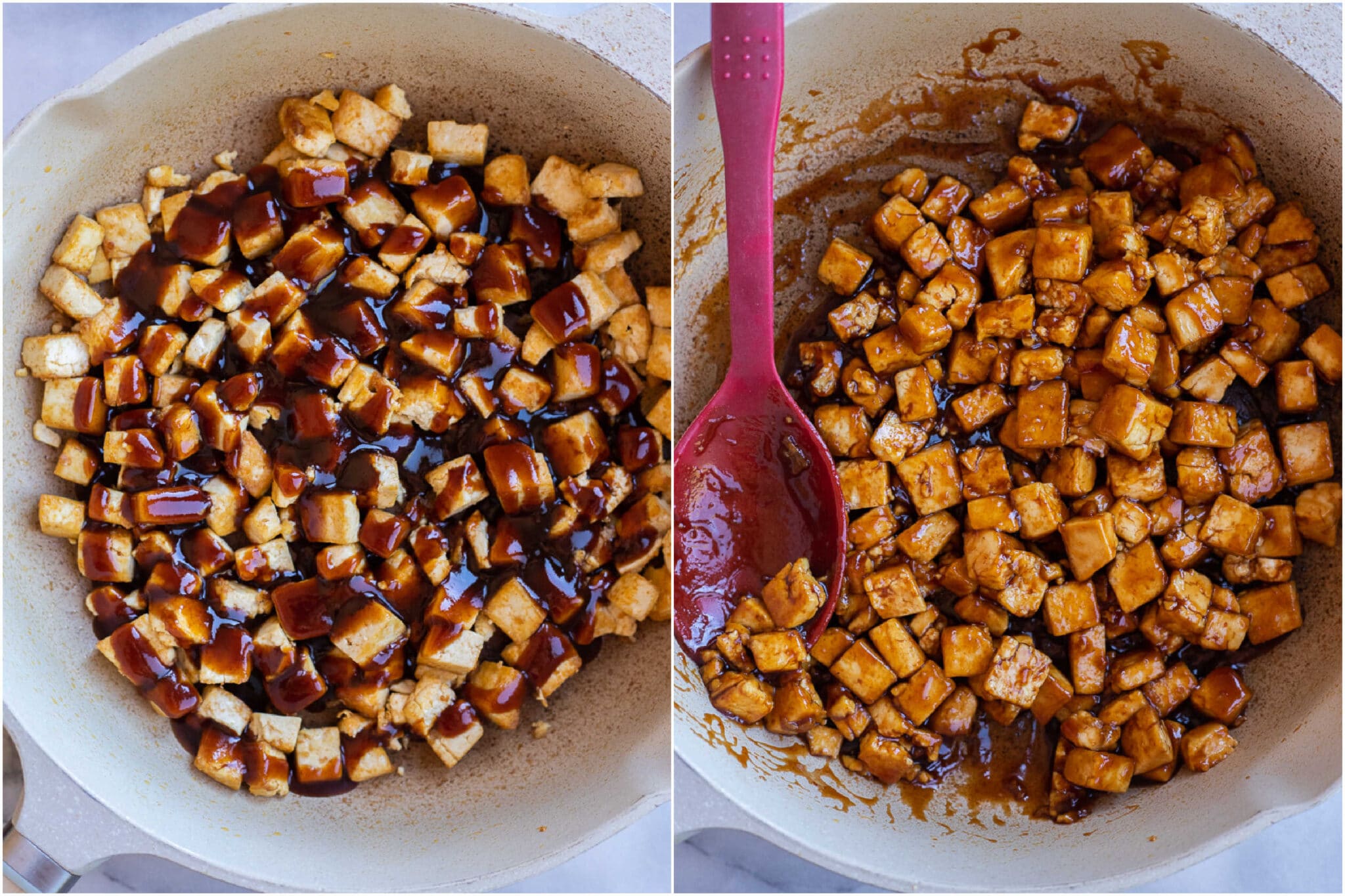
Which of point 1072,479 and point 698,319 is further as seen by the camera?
point 698,319

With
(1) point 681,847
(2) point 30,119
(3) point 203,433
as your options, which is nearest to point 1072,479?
(1) point 681,847

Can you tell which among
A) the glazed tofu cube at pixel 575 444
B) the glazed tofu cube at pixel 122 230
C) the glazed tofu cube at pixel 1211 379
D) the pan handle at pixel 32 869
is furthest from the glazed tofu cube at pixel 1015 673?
the glazed tofu cube at pixel 122 230

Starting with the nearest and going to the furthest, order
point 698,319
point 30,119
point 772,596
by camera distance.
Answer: point 30,119 → point 772,596 → point 698,319

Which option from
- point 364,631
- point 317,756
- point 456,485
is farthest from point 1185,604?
point 317,756

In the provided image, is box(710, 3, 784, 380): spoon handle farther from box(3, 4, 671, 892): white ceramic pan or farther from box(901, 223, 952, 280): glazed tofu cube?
box(901, 223, 952, 280): glazed tofu cube

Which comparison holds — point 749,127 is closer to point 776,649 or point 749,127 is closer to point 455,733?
point 776,649

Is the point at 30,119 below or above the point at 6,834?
above

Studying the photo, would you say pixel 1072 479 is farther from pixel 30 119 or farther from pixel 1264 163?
pixel 30 119

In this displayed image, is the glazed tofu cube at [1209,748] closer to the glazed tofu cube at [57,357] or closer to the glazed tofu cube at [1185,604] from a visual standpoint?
the glazed tofu cube at [1185,604]
